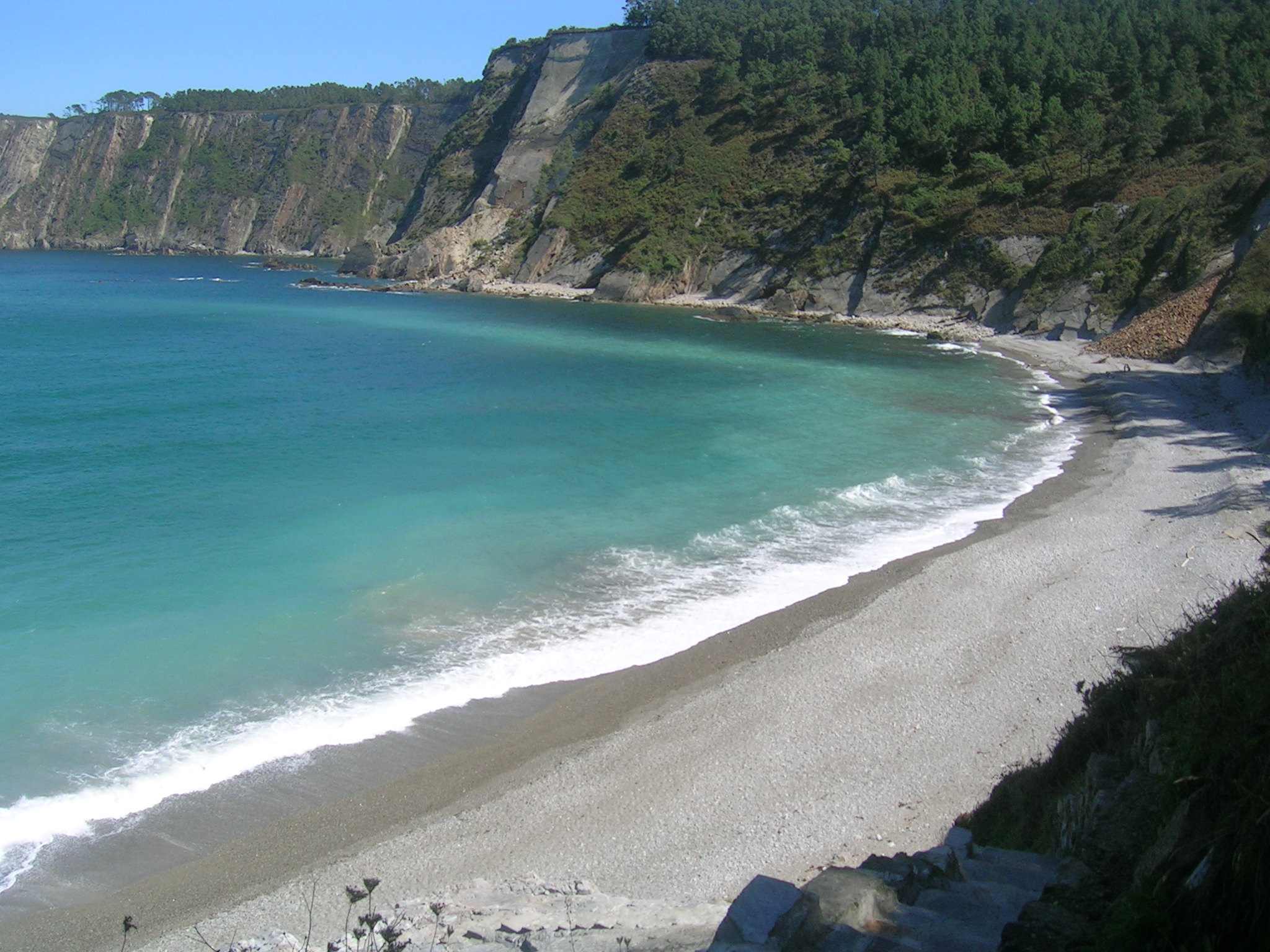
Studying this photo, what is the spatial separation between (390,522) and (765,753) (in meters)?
10.6

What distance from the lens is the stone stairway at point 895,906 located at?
441cm

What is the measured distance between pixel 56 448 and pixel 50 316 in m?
40.3

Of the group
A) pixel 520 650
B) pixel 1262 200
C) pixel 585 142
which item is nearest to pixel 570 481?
pixel 520 650

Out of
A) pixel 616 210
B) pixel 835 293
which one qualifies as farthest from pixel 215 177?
pixel 835 293

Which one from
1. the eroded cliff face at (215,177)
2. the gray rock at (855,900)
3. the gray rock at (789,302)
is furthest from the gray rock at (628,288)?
the eroded cliff face at (215,177)

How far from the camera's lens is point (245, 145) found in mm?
170750

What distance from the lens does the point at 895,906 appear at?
188 inches

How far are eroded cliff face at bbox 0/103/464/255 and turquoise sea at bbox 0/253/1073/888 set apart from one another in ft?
430

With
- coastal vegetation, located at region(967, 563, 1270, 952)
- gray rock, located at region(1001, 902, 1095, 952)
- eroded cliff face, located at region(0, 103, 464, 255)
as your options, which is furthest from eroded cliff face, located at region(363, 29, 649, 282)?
gray rock, located at region(1001, 902, 1095, 952)

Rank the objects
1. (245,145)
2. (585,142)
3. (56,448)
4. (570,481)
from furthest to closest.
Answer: (245,145)
(585,142)
(56,448)
(570,481)

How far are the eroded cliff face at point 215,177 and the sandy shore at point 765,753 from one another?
15766 cm

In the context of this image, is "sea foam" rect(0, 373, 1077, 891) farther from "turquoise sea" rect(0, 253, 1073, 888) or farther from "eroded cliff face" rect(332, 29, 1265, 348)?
"eroded cliff face" rect(332, 29, 1265, 348)

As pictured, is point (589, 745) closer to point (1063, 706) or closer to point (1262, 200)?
point (1063, 706)

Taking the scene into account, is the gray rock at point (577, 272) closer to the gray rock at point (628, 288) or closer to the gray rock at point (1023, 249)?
the gray rock at point (628, 288)
